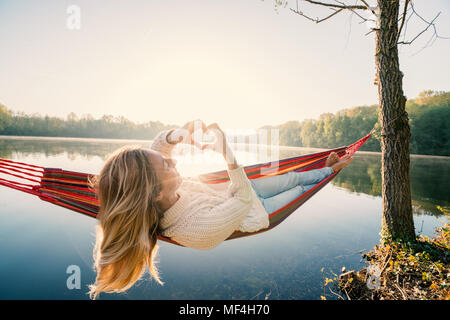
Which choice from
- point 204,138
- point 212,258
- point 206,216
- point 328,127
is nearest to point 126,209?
point 206,216

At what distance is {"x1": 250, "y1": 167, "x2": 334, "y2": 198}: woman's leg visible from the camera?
166 cm

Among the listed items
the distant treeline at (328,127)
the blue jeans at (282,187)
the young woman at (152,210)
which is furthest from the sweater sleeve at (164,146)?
the distant treeline at (328,127)

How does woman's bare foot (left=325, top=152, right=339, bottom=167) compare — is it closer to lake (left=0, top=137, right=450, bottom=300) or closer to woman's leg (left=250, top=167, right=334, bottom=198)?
woman's leg (left=250, top=167, right=334, bottom=198)

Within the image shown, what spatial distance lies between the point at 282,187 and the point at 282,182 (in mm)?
41

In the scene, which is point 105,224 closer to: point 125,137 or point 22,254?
point 22,254

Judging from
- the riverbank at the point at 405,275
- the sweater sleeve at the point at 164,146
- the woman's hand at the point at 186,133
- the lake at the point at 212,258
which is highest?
the woman's hand at the point at 186,133

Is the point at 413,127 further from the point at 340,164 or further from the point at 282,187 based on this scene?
the point at 282,187

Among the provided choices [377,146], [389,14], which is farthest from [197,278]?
[377,146]

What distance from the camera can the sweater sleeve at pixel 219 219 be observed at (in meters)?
1.05

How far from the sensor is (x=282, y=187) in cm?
173

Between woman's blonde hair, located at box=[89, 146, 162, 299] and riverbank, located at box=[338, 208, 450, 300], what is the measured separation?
2289 mm

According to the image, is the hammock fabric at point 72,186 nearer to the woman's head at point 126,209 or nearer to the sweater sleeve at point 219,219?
the sweater sleeve at point 219,219

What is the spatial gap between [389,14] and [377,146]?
114 feet

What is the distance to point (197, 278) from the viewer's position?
314cm
